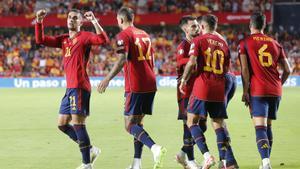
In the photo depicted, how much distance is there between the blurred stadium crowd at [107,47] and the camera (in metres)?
33.5

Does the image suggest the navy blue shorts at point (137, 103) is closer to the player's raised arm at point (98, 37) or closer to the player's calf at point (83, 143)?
the player's calf at point (83, 143)

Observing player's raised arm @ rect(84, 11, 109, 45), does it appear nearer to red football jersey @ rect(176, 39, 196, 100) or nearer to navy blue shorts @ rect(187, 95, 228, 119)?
red football jersey @ rect(176, 39, 196, 100)

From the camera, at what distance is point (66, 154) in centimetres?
1045

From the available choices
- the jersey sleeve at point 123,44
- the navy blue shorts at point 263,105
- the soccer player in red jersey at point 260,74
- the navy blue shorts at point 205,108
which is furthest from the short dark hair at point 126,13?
the navy blue shorts at point 263,105

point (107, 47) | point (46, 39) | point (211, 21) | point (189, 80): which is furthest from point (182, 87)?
point (107, 47)

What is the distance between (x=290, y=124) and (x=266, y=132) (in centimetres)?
602

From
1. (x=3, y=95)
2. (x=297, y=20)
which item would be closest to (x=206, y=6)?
(x=297, y=20)

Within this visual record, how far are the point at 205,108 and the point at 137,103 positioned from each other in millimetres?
901

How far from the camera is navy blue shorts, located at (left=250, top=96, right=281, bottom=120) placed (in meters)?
8.60

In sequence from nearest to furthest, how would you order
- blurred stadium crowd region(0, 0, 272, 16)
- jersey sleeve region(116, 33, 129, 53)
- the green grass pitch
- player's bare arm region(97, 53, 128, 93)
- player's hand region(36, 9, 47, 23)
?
player's bare arm region(97, 53, 128, 93)
jersey sleeve region(116, 33, 129, 53)
player's hand region(36, 9, 47, 23)
the green grass pitch
blurred stadium crowd region(0, 0, 272, 16)

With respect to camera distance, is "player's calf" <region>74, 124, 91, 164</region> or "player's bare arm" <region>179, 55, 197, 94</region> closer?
"player's bare arm" <region>179, 55, 197, 94</region>

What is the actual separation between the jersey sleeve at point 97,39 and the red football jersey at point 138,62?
18 cm

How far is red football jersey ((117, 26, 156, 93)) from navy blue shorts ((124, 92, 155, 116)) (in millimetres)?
67

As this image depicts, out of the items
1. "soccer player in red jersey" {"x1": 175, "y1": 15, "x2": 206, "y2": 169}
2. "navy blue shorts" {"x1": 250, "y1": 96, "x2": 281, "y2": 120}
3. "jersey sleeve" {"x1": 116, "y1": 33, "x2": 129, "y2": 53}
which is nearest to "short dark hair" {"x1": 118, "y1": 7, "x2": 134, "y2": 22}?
"jersey sleeve" {"x1": 116, "y1": 33, "x2": 129, "y2": 53}
